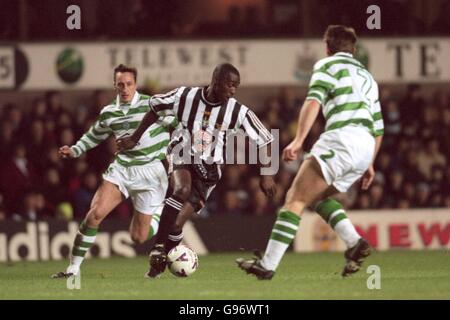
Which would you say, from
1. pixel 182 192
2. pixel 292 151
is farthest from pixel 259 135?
pixel 292 151

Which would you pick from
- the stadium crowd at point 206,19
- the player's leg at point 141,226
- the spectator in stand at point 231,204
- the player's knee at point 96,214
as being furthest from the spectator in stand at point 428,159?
the player's knee at point 96,214

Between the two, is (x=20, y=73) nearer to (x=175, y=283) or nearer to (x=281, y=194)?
(x=281, y=194)

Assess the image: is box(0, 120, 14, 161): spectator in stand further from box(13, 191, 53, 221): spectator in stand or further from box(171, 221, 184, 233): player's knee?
box(171, 221, 184, 233): player's knee

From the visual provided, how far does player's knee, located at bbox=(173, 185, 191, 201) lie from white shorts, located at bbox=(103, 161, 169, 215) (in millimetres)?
730

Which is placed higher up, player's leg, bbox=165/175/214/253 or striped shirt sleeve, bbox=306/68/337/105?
striped shirt sleeve, bbox=306/68/337/105

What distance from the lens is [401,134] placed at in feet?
60.2

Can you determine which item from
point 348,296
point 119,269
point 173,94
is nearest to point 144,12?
point 119,269

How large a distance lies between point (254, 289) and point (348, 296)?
2.61 ft

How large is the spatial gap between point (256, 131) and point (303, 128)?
167cm

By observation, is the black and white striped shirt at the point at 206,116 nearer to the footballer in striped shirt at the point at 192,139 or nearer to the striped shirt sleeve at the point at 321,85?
the footballer in striped shirt at the point at 192,139

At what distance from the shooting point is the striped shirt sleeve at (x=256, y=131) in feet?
33.9

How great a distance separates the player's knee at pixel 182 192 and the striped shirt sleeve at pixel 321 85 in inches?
70.5

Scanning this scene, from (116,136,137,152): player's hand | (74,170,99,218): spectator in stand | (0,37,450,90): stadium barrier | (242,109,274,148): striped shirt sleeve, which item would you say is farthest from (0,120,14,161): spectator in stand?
(242,109,274,148): striped shirt sleeve

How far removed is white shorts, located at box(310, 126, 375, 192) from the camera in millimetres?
8945
